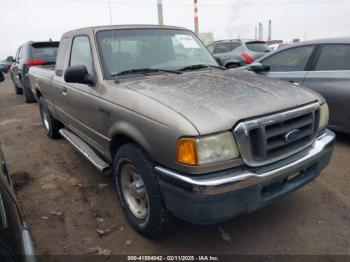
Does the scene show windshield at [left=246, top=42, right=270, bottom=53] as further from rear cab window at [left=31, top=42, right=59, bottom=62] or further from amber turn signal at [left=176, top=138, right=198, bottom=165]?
amber turn signal at [left=176, top=138, right=198, bottom=165]

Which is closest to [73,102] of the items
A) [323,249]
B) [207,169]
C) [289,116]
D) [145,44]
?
[145,44]

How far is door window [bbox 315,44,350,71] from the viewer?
15.1 ft

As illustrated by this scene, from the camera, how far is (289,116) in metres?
2.45

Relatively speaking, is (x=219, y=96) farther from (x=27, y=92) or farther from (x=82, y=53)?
(x=27, y=92)

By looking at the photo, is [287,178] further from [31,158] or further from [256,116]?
[31,158]

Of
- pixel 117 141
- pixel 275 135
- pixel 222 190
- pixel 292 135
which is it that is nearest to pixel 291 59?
pixel 292 135

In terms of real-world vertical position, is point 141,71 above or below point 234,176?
above

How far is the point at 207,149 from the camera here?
2.14 m

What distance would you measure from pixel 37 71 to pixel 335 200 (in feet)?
17.4

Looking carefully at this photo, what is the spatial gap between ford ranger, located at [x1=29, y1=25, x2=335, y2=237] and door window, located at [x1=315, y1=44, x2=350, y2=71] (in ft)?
6.89

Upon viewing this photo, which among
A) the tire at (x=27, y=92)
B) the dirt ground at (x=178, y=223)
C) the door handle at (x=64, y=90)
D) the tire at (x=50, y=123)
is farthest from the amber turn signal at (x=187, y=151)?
the tire at (x=27, y=92)

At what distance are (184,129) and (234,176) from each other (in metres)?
0.48

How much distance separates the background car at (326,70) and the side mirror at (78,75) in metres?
2.41

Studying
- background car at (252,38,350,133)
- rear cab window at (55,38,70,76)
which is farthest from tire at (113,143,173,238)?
background car at (252,38,350,133)
